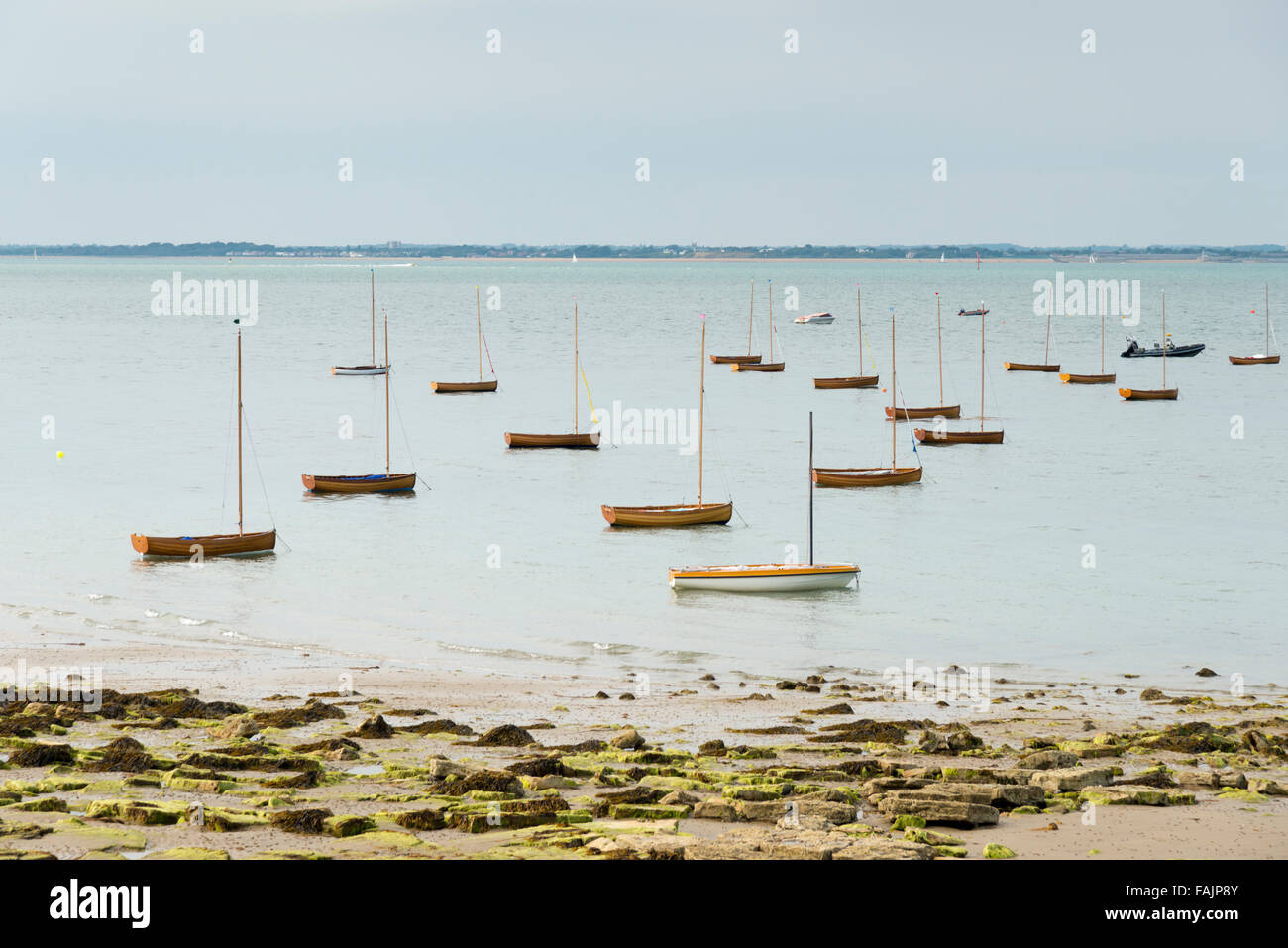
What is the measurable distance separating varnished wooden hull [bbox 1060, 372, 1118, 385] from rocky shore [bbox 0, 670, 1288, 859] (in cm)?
7880

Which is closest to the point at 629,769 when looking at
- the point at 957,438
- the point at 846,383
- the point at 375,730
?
the point at 375,730

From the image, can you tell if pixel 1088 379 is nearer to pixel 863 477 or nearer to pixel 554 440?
pixel 554 440

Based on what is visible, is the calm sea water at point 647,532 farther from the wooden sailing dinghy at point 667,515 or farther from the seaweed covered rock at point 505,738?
the seaweed covered rock at point 505,738

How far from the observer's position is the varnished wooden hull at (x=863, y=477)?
5334cm

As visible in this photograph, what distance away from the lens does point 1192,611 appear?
3309 centimetres

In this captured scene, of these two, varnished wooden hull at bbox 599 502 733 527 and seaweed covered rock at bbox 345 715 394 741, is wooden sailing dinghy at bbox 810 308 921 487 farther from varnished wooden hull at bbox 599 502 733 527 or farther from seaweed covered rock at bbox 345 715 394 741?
seaweed covered rock at bbox 345 715 394 741

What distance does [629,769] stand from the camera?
675 inches

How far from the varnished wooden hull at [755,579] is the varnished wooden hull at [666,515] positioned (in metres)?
10.2

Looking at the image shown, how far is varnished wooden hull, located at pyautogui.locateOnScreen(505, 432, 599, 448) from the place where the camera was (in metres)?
64.6

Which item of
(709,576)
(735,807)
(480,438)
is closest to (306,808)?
(735,807)

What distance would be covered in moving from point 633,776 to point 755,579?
1767 cm

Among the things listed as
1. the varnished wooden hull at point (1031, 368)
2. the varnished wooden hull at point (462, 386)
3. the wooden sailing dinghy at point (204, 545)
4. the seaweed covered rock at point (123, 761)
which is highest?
the varnished wooden hull at point (1031, 368)

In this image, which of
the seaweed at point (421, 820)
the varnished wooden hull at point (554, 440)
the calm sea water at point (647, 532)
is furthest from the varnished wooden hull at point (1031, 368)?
the seaweed at point (421, 820)
